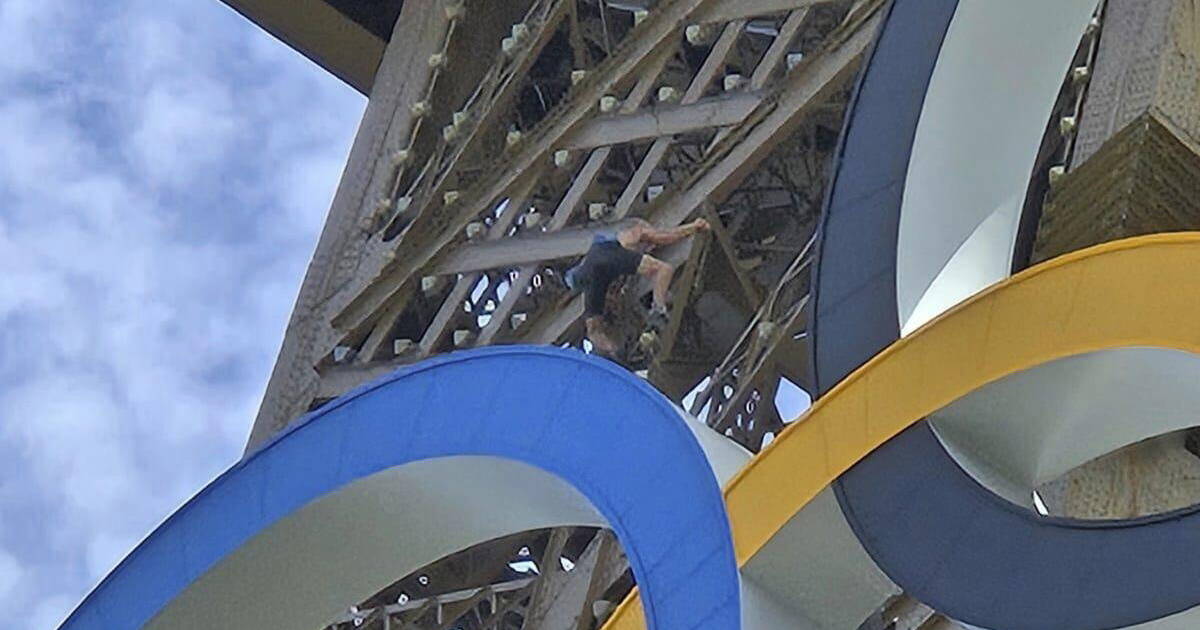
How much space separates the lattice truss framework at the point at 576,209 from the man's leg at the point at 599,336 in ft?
0.35

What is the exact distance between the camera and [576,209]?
12.3 metres

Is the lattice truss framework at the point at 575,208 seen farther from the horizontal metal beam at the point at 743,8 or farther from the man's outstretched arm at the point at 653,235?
the man's outstretched arm at the point at 653,235

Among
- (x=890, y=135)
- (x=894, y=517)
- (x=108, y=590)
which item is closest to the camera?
(x=894, y=517)

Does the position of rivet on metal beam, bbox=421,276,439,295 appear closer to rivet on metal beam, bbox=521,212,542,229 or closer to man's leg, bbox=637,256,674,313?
rivet on metal beam, bbox=521,212,542,229

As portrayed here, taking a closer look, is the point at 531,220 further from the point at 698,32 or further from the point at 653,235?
the point at 653,235

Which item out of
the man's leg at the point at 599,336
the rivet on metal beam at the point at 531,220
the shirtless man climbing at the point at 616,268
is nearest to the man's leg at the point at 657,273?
the shirtless man climbing at the point at 616,268

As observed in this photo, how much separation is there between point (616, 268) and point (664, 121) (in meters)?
1.94

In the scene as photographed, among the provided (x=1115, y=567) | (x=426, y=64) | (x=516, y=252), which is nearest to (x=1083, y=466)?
(x=1115, y=567)

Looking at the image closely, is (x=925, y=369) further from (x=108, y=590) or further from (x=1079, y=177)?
(x=108, y=590)

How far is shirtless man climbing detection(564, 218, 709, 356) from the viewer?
1029 centimetres

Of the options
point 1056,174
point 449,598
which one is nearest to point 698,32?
point 449,598

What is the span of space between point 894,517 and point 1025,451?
0.48 metres

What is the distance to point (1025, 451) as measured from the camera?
706 centimetres

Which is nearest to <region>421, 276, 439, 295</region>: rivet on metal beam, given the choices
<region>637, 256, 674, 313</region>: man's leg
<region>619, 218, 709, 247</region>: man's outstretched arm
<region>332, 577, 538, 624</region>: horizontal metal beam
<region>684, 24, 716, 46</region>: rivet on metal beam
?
<region>332, 577, 538, 624</region>: horizontal metal beam
